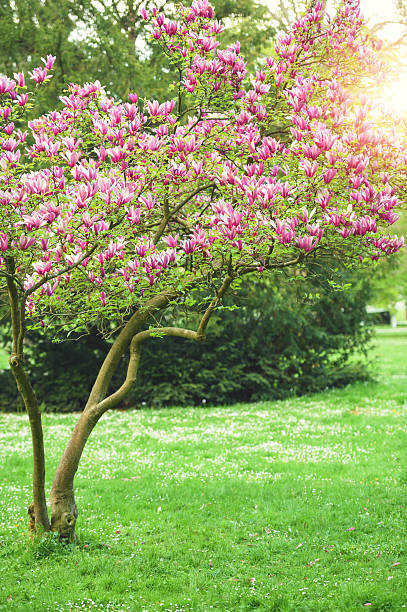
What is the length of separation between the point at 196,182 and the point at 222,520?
11.9ft

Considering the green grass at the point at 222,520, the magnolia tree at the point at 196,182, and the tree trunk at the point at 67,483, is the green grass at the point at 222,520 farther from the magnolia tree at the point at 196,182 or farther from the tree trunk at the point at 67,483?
the magnolia tree at the point at 196,182

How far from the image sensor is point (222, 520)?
6.54m

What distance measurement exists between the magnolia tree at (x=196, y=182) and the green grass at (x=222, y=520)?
0.77m

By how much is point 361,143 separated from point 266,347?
35.1 feet

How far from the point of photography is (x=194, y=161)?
4805 millimetres

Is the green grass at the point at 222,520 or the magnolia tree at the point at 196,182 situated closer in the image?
the magnolia tree at the point at 196,182

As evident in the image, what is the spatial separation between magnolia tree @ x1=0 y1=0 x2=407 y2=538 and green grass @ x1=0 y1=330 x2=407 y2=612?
0.77 metres

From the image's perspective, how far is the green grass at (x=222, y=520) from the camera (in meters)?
4.86

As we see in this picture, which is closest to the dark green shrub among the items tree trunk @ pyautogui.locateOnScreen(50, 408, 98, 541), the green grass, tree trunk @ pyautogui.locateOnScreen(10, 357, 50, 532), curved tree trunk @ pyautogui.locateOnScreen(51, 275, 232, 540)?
the green grass

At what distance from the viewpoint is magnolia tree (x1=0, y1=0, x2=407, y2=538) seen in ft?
13.7

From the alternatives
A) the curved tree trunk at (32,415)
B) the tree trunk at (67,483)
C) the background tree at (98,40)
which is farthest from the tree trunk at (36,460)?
the background tree at (98,40)

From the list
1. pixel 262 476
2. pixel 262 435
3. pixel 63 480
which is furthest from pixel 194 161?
pixel 262 435

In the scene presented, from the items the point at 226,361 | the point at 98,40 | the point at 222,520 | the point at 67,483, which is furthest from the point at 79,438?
the point at 98,40

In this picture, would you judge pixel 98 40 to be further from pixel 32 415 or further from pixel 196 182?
pixel 32 415
